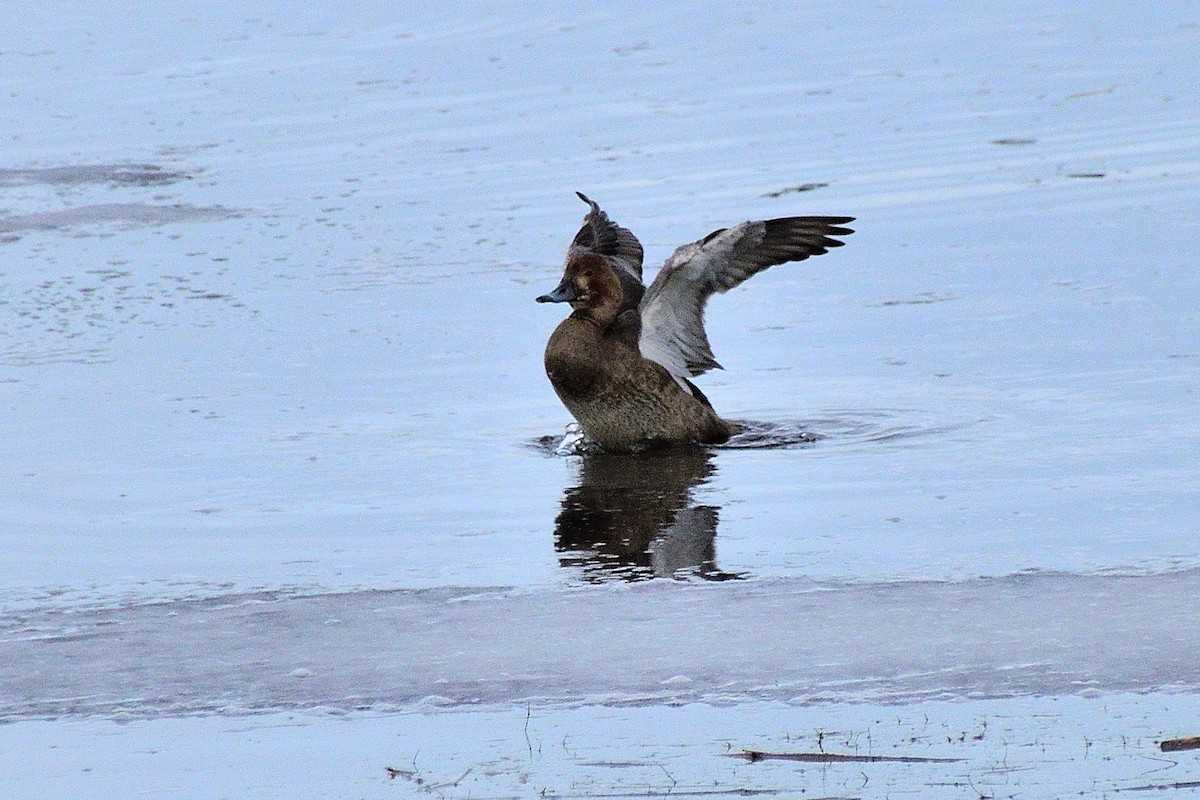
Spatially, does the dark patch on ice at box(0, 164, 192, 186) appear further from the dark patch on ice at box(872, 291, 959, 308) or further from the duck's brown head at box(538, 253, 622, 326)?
the duck's brown head at box(538, 253, 622, 326)

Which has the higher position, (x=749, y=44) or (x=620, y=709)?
(x=749, y=44)

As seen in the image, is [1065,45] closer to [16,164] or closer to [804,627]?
[16,164]

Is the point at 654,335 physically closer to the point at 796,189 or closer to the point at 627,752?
the point at 627,752

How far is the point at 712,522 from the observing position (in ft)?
22.5

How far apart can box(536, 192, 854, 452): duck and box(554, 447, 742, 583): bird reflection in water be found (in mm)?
135

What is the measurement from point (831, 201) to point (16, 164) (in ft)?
19.9

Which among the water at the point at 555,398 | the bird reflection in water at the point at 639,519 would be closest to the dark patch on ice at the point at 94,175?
the water at the point at 555,398

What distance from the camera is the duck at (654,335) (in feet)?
27.9

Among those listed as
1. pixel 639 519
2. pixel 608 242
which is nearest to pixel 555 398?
pixel 608 242

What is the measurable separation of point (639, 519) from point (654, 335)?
77.6 inches

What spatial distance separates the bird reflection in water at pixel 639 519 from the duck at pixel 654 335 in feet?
0.44

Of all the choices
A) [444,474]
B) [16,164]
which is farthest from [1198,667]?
[16,164]

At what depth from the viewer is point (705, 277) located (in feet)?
28.6

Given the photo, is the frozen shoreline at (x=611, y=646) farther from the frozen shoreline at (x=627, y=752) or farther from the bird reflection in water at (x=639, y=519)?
the bird reflection in water at (x=639, y=519)
